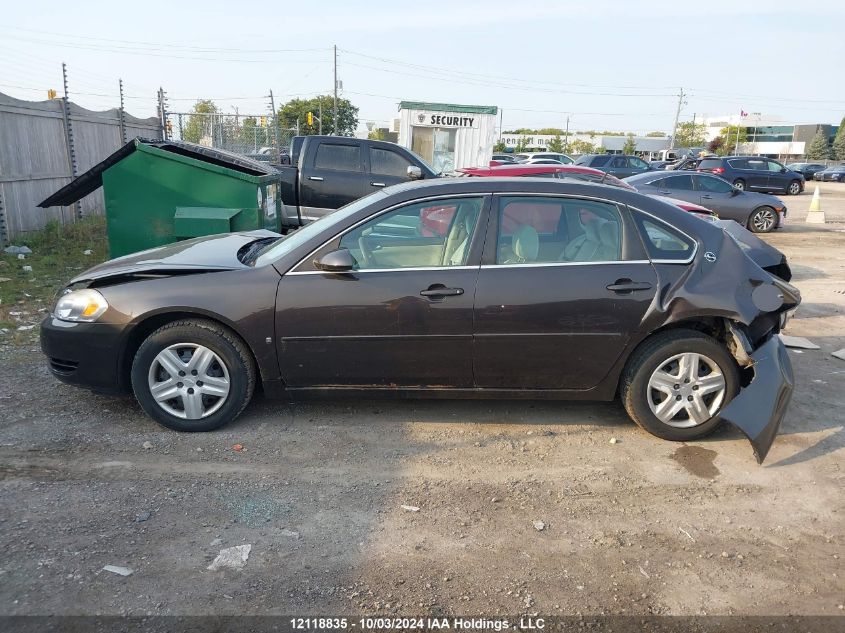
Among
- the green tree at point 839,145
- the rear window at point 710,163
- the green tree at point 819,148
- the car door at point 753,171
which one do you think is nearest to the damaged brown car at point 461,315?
the rear window at point 710,163

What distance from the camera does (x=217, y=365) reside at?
14.2ft

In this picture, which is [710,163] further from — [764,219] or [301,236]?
[301,236]

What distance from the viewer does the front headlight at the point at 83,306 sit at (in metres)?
4.30

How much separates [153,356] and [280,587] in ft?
6.43

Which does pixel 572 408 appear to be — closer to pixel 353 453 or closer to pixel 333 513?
pixel 353 453

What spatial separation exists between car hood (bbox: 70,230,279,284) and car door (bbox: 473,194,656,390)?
5.60ft

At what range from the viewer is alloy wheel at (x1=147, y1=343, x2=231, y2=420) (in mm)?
4270

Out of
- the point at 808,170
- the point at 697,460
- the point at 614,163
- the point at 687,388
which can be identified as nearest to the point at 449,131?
the point at 614,163

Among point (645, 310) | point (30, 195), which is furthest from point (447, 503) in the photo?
point (30, 195)

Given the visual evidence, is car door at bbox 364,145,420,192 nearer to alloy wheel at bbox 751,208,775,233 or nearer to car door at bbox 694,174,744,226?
car door at bbox 694,174,744,226

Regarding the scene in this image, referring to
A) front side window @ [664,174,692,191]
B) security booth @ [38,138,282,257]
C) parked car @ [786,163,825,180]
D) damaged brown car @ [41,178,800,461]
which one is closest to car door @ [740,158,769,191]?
front side window @ [664,174,692,191]

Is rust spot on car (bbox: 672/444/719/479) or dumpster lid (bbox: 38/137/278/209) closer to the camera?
rust spot on car (bbox: 672/444/719/479)

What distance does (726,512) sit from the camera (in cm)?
365

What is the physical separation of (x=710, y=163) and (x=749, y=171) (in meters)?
1.39
